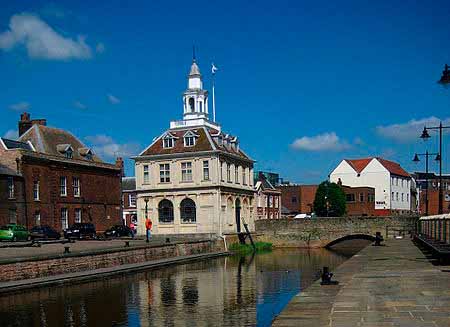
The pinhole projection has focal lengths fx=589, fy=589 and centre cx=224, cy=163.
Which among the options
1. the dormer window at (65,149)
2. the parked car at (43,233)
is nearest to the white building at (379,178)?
the dormer window at (65,149)

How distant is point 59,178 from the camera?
5425cm

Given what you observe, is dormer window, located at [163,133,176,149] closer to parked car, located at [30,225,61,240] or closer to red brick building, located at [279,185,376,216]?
parked car, located at [30,225,61,240]

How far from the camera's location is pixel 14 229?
44000 millimetres

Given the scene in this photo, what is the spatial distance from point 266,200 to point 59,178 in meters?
37.5

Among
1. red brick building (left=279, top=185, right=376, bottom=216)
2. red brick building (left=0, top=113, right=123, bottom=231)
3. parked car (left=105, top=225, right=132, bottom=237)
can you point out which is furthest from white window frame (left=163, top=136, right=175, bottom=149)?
red brick building (left=279, top=185, right=376, bottom=216)

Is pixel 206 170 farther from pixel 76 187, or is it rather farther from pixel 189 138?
pixel 76 187

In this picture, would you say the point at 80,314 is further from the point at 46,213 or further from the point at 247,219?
the point at 247,219

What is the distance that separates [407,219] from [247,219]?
58.1ft

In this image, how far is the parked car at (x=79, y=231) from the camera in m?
50.8

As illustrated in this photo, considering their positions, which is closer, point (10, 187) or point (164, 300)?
point (164, 300)

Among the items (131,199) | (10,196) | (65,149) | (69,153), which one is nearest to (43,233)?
(10,196)

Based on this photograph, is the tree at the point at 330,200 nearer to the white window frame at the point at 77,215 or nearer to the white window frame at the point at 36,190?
the white window frame at the point at 77,215

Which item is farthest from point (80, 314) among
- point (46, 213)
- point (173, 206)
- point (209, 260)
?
point (173, 206)

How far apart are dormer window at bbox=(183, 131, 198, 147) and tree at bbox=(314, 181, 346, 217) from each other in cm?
2581
